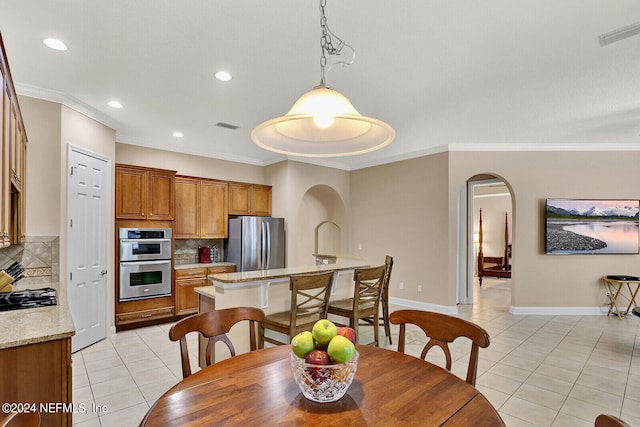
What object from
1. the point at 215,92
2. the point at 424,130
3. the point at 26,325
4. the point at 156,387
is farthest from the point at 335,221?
the point at 26,325

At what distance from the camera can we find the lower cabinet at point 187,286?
505cm

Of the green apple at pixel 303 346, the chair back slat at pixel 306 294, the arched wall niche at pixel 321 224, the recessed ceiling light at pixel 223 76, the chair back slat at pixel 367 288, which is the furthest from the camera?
the arched wall niche at pixel 321 224

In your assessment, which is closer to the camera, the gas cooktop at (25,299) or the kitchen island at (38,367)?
the kitchen island at (38,367)

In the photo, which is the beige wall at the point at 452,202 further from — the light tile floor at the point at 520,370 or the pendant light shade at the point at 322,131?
the pendant light shade at the point at 322,131

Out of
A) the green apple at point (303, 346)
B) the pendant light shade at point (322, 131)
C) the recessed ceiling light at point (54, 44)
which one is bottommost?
the green apple at point (303, 346)

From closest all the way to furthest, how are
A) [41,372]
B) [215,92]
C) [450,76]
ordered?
1. [41,372]
2. [450,76]
3. [215,92]

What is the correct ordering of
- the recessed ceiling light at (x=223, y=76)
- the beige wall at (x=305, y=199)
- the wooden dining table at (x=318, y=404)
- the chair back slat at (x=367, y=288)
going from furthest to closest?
the beige wall at (x=305, y=199) < the chair back slat at (x=367, y=288) < the recessed ceiling light at (x=223, y=76) < the wooden dining table at (x=318, y=404)

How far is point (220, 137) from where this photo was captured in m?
5.09

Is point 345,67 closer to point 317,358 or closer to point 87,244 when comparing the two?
point 317,358

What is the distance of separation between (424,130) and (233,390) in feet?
14.3

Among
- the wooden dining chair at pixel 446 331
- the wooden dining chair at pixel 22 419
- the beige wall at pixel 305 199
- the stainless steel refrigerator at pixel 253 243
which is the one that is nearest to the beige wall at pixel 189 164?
the beige wall at pixel 305 199

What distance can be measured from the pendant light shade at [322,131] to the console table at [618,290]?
5541 mm

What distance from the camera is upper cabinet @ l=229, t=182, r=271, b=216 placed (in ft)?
19.8

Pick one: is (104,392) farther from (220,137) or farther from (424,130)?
(424,130)
